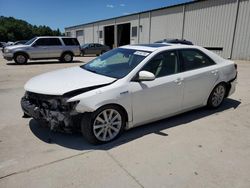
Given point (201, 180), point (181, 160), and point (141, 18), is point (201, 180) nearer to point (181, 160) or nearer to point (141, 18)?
point (181, 160)

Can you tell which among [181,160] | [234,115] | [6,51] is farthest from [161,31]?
[181,160]

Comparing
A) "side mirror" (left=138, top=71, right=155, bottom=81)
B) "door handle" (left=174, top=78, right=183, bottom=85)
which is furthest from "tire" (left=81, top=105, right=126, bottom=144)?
"door handle" (left=174, top=78, right=183, bottom=85)

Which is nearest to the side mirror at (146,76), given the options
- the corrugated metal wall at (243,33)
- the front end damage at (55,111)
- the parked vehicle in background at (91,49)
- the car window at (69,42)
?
the front end damage at (55,111)

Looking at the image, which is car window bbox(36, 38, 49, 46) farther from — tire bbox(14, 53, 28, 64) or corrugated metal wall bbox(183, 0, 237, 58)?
corrugated metal wall bbox(183, 0, 237, 58)

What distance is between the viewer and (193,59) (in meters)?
4.82

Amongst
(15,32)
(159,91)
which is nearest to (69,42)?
(159,91)

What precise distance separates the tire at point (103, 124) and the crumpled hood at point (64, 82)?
45 centimetres

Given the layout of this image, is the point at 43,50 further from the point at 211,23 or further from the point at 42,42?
the point at 211,23

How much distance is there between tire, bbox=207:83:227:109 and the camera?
5.22m

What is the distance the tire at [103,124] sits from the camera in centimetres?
354

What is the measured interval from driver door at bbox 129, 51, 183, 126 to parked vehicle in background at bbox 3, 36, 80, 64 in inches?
519

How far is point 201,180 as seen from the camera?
9.50 feet

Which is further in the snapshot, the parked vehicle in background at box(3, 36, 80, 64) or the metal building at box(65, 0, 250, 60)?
the metal building at box(65, 0, 250, 60)

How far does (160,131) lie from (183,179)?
1.42 meters
